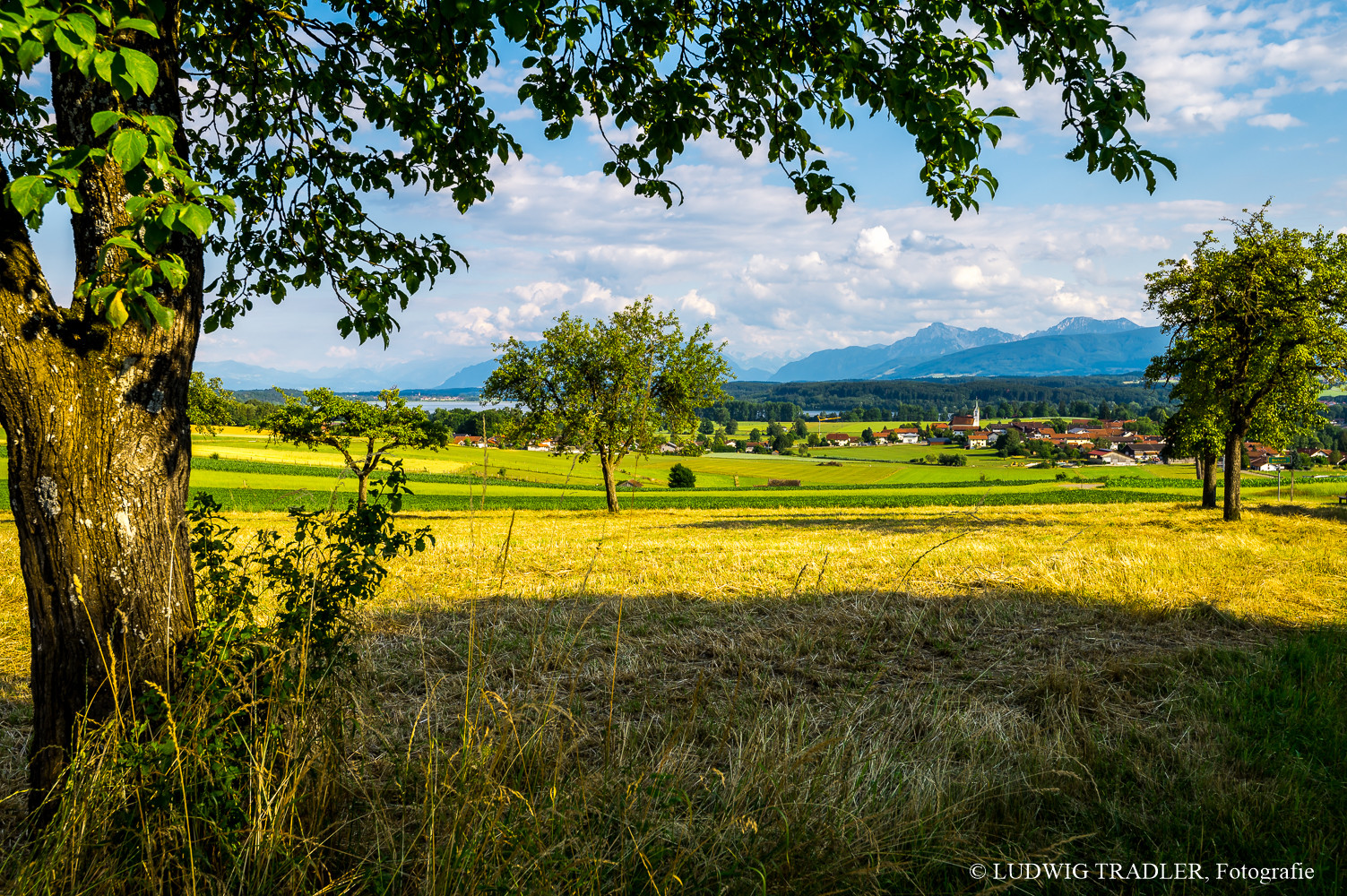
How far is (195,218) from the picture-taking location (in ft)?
7.86

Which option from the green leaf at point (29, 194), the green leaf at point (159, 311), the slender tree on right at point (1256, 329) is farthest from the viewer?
the slender tree on right at point (1256, 329)

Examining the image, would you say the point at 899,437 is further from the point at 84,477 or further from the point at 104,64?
the point at 104,64

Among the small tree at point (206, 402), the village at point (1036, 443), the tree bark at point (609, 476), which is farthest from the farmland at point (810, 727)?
the village at point (1036, 443)

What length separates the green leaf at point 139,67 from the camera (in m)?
2.28

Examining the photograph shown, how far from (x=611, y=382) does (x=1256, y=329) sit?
24250mm

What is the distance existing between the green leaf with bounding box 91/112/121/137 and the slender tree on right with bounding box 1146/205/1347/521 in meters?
27.4

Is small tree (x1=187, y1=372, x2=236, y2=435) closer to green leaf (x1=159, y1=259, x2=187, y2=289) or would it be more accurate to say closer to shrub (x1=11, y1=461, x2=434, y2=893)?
shrub (x1=11, y1=461, x2=434, y2=893)

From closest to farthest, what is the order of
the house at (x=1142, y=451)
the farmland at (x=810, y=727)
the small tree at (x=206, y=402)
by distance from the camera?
the farmland at (x=810, y=727) → the small tree at (x=206, y=402) → the house at (x=1142, y=451)

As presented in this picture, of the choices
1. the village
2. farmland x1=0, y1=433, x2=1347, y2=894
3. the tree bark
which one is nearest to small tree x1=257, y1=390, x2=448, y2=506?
the tree bark

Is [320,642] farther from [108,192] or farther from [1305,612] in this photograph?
[1305,612]

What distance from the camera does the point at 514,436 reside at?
3053 centimetres

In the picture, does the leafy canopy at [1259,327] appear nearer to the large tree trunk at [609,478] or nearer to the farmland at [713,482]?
the farmland at [713,482]

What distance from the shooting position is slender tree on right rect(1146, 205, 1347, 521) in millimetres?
21141

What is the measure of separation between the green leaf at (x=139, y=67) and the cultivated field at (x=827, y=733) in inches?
97.6
